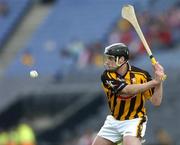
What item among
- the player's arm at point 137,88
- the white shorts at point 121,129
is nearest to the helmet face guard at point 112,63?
the player's arm at point 137,88

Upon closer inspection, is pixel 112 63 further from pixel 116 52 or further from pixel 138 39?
pixel 138 39

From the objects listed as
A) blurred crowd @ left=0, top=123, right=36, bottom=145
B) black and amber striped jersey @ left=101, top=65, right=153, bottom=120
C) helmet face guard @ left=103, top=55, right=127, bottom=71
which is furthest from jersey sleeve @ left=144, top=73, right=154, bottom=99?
blurred crowd @ left=0, top=123, right=36, bottom=145

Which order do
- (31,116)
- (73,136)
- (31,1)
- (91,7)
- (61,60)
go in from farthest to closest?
1. (31,1)
2. (91,7)
3. (61,60)
4. (31,116)
5. (73,136)

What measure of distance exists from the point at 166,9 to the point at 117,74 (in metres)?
11.4

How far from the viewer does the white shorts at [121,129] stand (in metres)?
9.21

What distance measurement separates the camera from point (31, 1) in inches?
978

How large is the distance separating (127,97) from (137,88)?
275 millimetres

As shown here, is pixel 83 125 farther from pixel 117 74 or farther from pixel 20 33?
pixel 117 74

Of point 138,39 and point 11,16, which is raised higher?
point 138,39

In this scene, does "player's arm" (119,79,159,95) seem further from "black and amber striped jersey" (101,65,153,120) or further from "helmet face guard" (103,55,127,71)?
"helmet face guard" (103,55,127,71)

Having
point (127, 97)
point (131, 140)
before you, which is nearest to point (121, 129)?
point (131, 140)

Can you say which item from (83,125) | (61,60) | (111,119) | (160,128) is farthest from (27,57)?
(111,119)

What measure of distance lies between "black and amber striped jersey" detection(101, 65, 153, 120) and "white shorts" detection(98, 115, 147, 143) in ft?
0.19

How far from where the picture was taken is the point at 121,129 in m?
9.28
